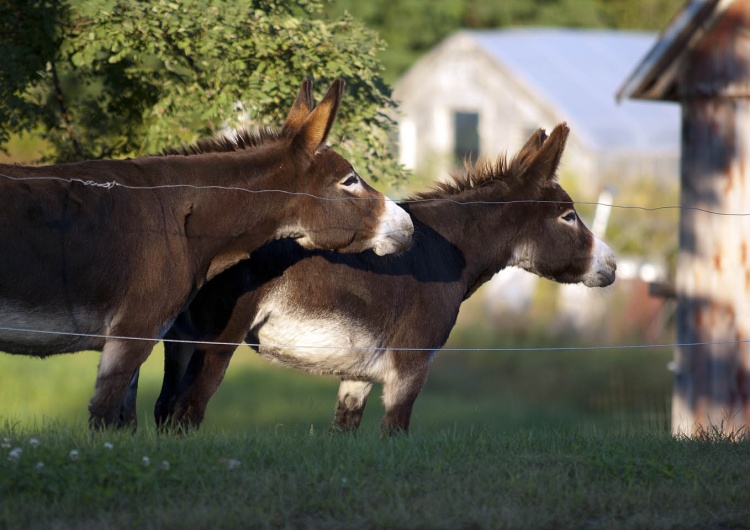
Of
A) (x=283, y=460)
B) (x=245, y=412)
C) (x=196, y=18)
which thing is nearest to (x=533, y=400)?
(x=245, y=412)

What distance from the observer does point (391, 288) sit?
7.60 metres

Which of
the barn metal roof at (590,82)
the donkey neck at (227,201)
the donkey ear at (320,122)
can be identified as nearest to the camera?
the donkey neck at (227,201)

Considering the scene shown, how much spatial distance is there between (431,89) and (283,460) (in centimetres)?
2598

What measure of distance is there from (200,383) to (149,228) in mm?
1235

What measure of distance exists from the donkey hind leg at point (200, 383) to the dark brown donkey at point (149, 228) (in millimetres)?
440

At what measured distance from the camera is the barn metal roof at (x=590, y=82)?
2805 centimetres

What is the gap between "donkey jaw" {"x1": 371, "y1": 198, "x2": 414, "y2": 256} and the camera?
23.1 ft

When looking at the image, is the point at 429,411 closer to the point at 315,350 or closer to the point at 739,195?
the point at 739,195

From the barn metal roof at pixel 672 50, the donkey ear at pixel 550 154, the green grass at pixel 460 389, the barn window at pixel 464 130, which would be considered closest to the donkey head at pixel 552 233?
the donkey ear at pixel 550 154

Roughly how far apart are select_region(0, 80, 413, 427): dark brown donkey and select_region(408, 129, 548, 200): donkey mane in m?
1.39

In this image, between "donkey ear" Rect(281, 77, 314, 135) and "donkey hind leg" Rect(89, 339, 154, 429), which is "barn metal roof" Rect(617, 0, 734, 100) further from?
"donkey hind leg" Rect(89, 339, 154, 429)

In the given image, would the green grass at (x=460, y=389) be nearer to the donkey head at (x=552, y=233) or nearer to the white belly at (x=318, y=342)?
the donkey head at (x=552, y=233)

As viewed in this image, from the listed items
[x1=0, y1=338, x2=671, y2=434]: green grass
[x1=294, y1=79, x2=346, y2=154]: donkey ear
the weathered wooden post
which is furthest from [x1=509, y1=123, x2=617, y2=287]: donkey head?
[x1=0, y1=338, x2=671, y2=434]: green grass

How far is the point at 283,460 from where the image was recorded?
Result: 241 inches
